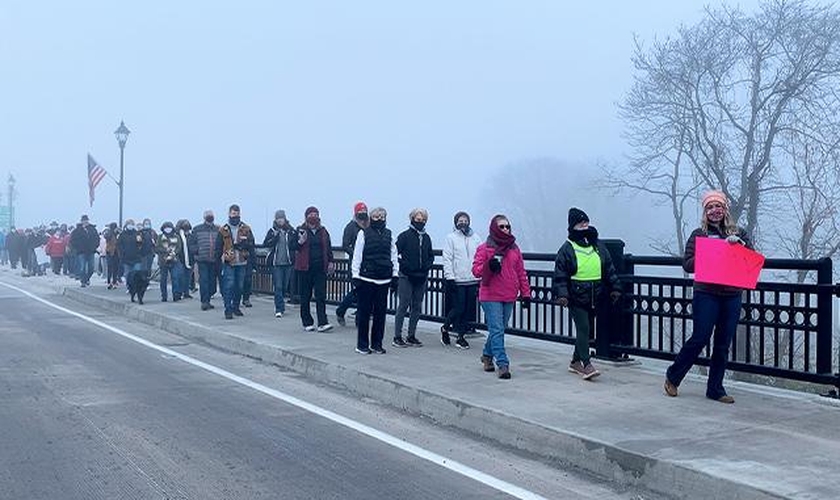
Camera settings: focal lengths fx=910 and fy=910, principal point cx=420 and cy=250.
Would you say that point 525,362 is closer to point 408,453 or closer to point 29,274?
point 408,453

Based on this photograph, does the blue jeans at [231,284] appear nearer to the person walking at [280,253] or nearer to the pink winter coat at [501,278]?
the person walking at [280,253]

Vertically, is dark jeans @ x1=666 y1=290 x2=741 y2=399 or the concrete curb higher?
dark jeans @ x1=666 y1=290 x2=741 y2=399

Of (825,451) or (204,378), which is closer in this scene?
(825,451)

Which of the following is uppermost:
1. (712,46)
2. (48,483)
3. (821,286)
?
(712,46)

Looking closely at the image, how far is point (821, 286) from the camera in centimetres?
815

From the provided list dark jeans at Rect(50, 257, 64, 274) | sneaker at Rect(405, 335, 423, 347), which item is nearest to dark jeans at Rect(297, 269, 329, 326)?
sneaker at Rect(405, 335, 423, 347)

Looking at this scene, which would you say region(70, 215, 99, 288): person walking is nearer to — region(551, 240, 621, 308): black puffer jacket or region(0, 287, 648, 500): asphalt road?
region(0, 287, 648, 500): asphalt road

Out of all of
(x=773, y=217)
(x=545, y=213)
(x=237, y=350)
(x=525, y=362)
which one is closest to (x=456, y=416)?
(x=525, y=362)

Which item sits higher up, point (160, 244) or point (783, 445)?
point (160, 244)

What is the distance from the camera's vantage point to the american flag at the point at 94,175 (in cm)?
3612

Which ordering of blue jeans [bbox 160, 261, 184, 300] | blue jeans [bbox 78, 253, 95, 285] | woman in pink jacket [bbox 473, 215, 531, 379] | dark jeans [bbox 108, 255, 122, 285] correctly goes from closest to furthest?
woman in pink jacket [bbox 473, 215, 531, 379], blue jeans [bbox 160, 261, 184, 300], dark jeans [bbox 108, 255, 122, 285], blue jeans [bbox 78, 253, 95, 285]

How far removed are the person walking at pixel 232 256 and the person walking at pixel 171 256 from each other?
3.25m

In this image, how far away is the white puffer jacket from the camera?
460 inches

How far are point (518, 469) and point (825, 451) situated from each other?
2174mm
